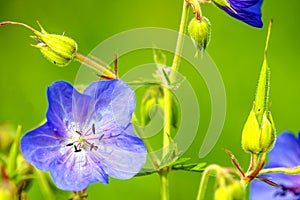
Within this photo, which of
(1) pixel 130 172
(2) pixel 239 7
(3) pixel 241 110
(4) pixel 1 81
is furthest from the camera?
(4) pixel 1 81

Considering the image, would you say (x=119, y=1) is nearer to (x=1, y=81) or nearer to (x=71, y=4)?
(x=71, y=4)

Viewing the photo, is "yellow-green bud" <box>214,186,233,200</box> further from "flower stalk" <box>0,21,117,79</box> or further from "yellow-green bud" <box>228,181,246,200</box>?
"flower stalk" <box>0,21,117,79</box>

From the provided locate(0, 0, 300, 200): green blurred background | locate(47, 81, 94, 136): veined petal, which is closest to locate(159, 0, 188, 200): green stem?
locate(47, 81, 94, 136): veined petal

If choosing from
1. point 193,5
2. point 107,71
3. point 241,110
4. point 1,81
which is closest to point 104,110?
point 107,71

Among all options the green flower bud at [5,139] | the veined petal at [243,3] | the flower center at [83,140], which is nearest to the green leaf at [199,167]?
the flower center at [83,140]

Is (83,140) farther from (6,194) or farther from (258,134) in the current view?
(258,134)

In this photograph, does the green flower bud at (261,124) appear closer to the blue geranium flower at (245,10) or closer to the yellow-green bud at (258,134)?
the yellow-green bud at (258,134)
